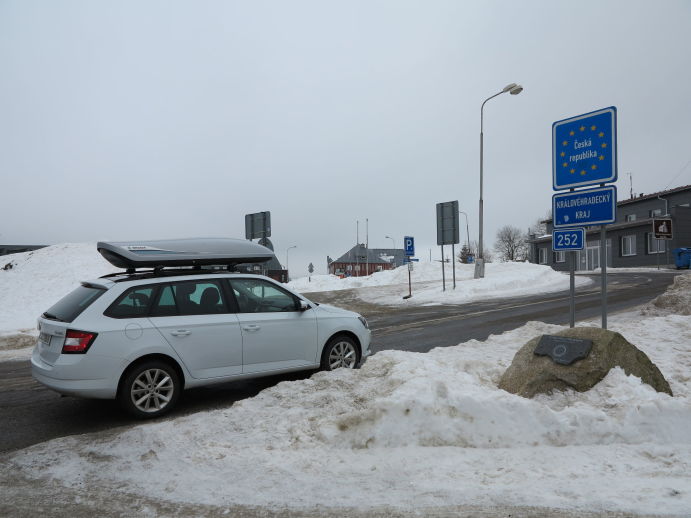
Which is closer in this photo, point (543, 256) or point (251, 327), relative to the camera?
point (251, 327)

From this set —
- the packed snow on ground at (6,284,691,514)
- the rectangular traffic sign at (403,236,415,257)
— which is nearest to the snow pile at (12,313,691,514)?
the packed snow on ground at (6,284,691,514)

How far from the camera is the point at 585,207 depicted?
6.41 meters

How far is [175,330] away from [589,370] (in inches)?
169

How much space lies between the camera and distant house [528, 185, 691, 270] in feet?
124

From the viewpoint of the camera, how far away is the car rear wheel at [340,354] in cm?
642

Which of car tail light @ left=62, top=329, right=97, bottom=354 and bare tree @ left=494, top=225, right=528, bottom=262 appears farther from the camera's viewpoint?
bare tree @ left=494, top=225, right=528, bottom=262

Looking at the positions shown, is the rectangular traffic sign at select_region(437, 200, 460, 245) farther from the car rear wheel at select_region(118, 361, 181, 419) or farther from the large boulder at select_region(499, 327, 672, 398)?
the car rear wheel at select_region(118, 361, 181, 419)

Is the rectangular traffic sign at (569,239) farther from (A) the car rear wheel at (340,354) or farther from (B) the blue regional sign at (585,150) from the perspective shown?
(A) the car rear wheel at (340,354)

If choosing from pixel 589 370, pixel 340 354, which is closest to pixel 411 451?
pixel 589 370

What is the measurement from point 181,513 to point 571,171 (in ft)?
19.9

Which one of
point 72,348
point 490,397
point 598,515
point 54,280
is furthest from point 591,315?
point 54,280

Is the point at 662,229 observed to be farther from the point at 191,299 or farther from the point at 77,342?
the point at 77,342

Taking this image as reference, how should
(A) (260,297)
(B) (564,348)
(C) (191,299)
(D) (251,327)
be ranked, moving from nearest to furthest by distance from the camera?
(B) (564,348) → (C) (191,299) → (D) (251,327) → (A) (260,297)

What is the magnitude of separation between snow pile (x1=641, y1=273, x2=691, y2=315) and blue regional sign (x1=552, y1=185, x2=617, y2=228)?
18.4ft
